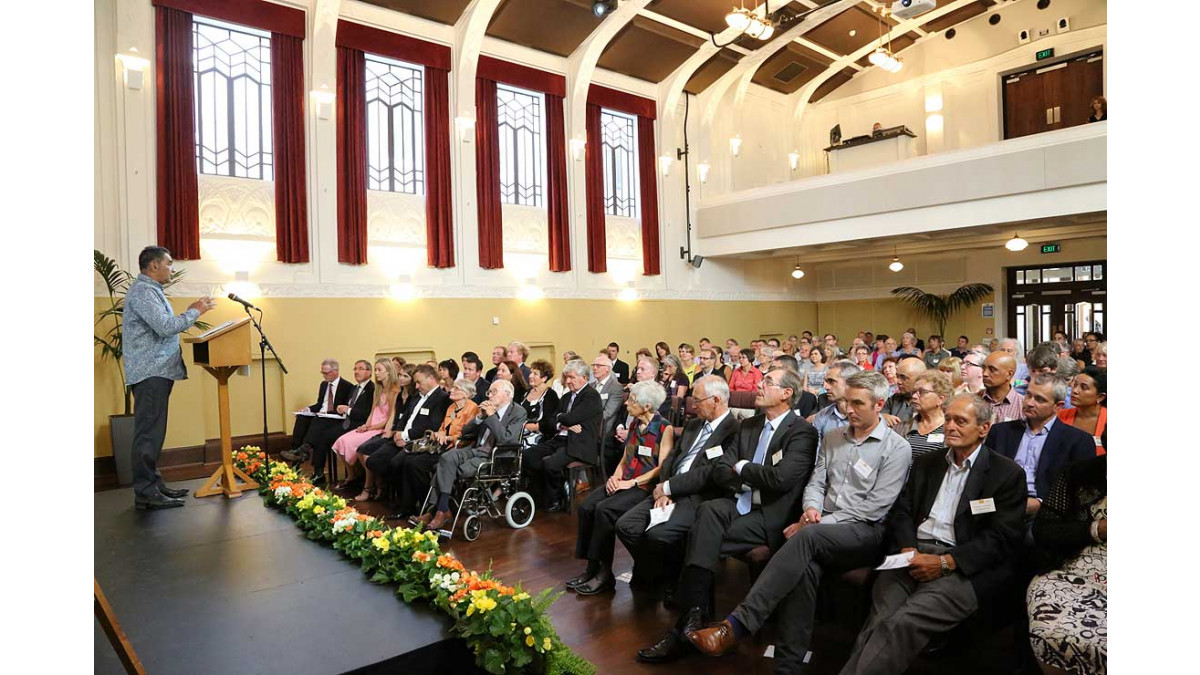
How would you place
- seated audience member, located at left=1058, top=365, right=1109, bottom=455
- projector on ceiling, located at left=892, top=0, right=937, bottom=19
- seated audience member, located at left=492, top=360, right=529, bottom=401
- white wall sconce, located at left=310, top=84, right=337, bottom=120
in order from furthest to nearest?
white wall sconce, located at left=310, top=84, right=337, bottom=120
projector on ceiling, located at left=892, top=0, right=937, bottom=19
seated audience member, located at left=492, top=360, right=529, bottom=401
seated audience member, located at left=1058, top=365, right=1109, bottom=455

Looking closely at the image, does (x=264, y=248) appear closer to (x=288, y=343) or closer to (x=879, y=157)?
(x=288, y=343)

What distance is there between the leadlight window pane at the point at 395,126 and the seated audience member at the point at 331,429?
353cm

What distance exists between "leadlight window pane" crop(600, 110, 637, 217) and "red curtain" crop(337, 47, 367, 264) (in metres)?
4.19

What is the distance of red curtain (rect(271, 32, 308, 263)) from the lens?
27.4 feet

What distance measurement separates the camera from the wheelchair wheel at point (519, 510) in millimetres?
4812

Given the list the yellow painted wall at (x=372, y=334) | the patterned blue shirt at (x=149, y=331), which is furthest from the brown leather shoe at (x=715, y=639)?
the yellow painted wall at (x=372, y=334)

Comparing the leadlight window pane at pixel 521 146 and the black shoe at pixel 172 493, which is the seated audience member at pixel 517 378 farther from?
the leadlight window pane at pixel 521 146

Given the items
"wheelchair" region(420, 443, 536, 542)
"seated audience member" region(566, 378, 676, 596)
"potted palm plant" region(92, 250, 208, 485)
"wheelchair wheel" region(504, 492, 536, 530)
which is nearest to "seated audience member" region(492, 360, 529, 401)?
"wheelchair" region(420, 443, 536, 542)

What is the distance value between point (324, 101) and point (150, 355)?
18.8 feet

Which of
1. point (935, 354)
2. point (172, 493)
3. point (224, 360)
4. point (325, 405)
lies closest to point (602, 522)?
point (224, 360)

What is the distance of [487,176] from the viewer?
10039 millimetres

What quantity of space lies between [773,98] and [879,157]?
279 centimetres

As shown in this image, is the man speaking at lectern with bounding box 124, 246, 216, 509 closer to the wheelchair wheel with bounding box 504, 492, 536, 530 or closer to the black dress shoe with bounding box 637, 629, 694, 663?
the wheelchair wheel with bounding box 504, 492, 536, 530

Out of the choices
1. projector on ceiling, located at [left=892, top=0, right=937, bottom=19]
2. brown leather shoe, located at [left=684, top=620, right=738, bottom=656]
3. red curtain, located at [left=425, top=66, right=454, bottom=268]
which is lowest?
brown leather shoe, located at [left=684, top=620, right=738, bottom=656]
